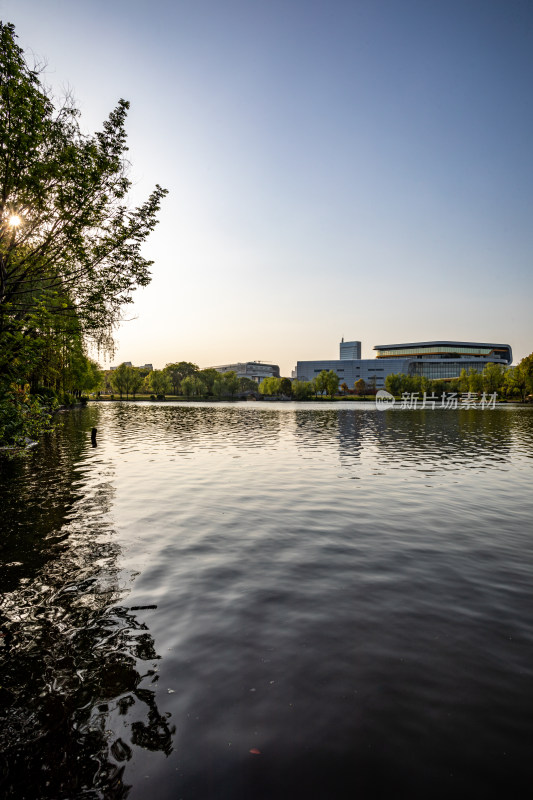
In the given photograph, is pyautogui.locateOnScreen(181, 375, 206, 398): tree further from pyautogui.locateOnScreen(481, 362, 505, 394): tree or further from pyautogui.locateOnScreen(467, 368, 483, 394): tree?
pyautogui.locateOnScreen(481, 362, 505, 394): tree

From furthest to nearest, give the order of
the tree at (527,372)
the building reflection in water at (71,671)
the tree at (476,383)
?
the tree at (476,383), the tree at (527,372), the building reflection in water at (71,671)

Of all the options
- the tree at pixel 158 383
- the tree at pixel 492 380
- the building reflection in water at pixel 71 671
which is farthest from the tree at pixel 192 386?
the building reflection in water at pixel 71 671

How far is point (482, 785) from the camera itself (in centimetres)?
491

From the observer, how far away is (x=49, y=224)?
1509cm

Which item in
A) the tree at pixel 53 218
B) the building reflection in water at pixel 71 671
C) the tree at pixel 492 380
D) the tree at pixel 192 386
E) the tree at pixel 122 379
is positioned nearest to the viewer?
the building reflection in water at pixel 71 671

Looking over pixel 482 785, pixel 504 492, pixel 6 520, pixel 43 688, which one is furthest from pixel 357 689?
pixel 504 492

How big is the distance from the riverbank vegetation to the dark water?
7.06 metres

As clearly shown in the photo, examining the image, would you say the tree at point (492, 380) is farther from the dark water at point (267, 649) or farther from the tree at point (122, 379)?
the dark water at point (267, 649)

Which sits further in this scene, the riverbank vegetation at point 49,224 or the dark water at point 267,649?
the riverbank vegetation at point 49,224

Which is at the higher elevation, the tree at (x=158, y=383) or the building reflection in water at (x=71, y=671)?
the tree at (x=158, y=383)

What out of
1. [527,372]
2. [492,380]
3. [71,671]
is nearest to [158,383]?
[492,380]

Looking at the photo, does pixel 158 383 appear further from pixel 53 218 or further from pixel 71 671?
pixel 71 671

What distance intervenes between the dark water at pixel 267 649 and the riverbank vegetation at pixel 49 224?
7.06 meters

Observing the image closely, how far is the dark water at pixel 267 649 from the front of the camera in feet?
16.9
